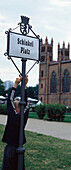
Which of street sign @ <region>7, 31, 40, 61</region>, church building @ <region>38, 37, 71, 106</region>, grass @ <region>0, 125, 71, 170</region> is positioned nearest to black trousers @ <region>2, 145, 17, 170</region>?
street sign @ <region>7, 31, 40, 61</region>

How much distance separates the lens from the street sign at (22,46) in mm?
3471

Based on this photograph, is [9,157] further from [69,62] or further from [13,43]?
[69,62]

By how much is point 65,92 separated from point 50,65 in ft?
32.1

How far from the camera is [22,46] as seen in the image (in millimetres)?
3555

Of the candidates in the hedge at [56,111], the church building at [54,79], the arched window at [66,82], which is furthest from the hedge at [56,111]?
the arched window at [66,82]

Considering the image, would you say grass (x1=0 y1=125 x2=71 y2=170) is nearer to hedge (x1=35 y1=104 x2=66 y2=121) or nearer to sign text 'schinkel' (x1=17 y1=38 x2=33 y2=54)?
sign text 'schinkel' (x1=17 y1=38 x2=33 y2=54)

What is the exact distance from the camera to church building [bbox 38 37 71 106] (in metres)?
60.5

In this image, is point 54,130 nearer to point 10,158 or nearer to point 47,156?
point 47,156

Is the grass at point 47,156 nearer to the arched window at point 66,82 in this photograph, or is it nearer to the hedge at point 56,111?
the hedge at point 56,111

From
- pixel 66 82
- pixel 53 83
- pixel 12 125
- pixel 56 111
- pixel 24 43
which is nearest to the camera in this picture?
pixel 12 125

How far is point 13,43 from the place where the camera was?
350cm

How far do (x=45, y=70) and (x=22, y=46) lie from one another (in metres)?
64.4

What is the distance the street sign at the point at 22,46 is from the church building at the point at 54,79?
5538 centimetres

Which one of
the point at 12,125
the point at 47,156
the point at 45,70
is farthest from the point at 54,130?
the point at 45,70
